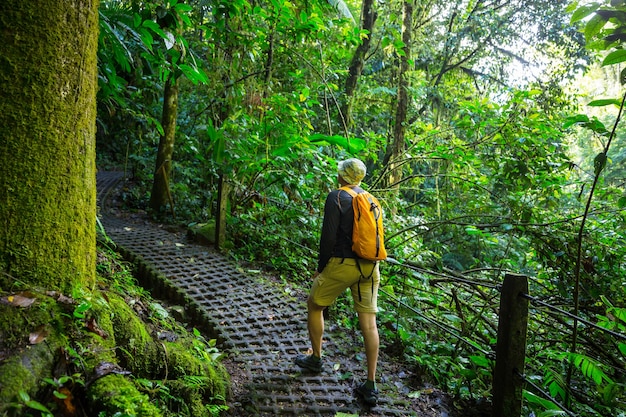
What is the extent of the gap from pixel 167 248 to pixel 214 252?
0.71 meters

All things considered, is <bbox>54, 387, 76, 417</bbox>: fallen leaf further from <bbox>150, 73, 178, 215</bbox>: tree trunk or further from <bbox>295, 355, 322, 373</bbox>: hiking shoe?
<bbox>150, 73, 178, 215</bbox>: tree trunk

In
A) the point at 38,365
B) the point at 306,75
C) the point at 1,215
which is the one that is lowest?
the point at 38,365

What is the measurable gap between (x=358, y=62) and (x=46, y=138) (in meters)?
7.74

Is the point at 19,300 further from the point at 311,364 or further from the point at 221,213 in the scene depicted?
the point at 221,213

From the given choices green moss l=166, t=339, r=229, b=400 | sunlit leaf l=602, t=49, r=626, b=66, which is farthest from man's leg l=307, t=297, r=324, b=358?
sunlit leaf l=602, t=49, r=626, b=66

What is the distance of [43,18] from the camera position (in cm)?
203

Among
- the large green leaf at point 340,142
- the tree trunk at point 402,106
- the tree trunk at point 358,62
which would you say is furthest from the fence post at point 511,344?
the tree trunk at point 358,62

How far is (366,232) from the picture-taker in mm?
3344

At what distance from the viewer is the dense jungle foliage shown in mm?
3445

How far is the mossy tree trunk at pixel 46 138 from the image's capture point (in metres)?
1.97

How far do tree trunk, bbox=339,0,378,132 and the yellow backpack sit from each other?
517cm

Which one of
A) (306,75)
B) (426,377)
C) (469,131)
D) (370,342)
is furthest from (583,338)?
(306,75)

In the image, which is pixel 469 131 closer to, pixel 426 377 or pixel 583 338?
pixel 583 338

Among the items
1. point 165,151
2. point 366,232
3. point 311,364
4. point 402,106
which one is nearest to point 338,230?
point 366,232
